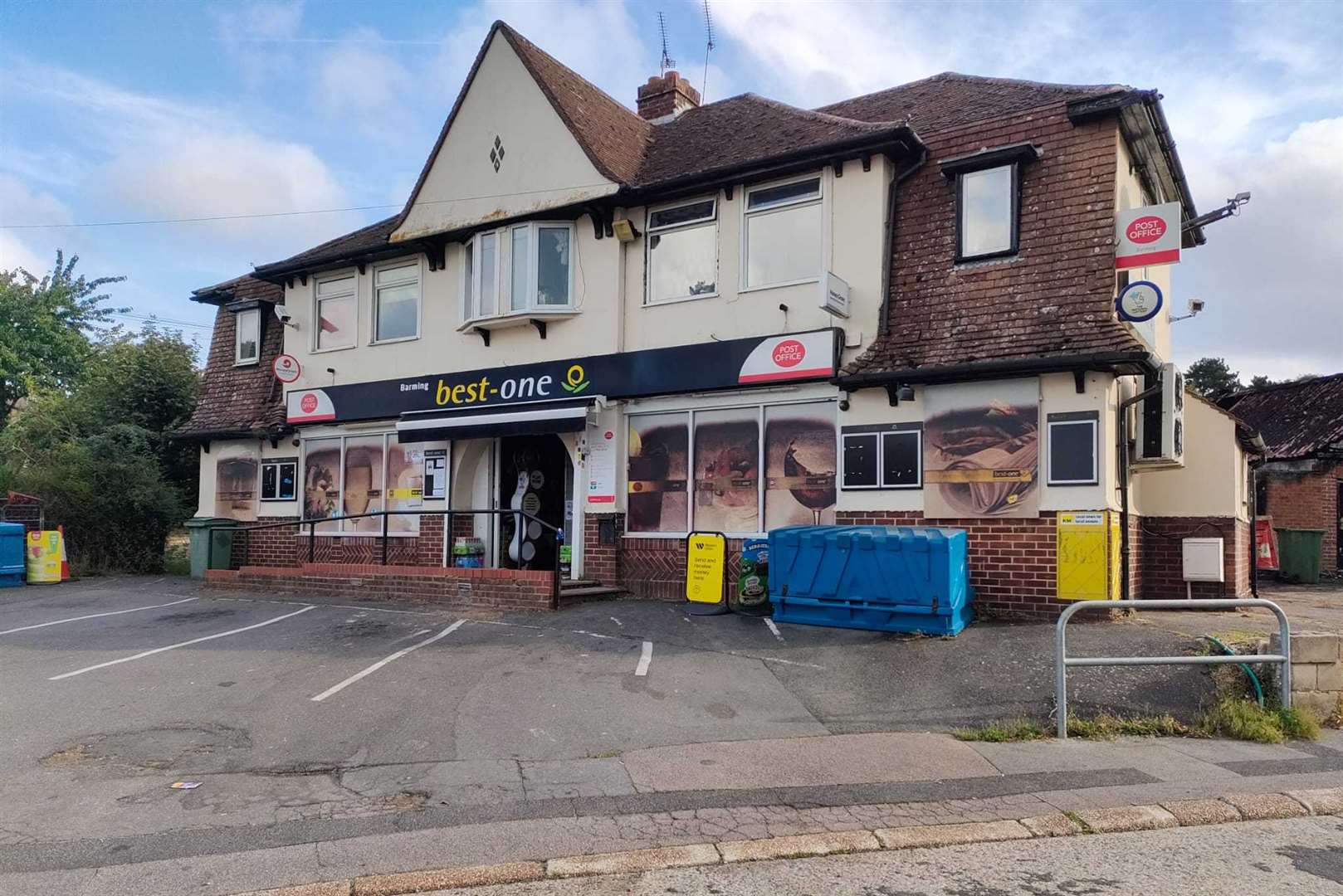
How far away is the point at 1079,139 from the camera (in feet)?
35.5

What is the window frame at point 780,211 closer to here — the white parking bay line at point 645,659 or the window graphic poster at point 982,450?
the window graphic poster at point 982,450

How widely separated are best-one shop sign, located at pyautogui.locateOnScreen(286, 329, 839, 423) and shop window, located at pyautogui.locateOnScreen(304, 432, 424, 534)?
56 centimetres

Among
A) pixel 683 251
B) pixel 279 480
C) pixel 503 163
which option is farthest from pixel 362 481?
pixel 683 251

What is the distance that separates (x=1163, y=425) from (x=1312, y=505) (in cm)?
1422

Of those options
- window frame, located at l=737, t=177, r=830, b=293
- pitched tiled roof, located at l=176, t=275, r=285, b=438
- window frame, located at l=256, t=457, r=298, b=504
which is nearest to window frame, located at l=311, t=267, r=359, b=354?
pitched tiled roof, located at l=176, t=275, r=285, b=438

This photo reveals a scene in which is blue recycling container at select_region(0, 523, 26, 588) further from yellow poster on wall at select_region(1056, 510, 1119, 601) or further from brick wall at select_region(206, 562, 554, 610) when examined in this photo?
yellow poster on wall at select_region(1056, 510, 1119, 601)

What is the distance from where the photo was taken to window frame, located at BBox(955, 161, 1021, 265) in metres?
11.1

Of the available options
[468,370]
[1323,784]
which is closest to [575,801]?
[1323,784]

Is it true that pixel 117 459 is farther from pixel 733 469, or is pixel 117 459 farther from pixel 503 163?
pixel 733 469

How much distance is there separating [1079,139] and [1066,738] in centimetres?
739

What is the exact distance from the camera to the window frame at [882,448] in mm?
11086

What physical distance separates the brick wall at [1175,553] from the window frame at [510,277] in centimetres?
883

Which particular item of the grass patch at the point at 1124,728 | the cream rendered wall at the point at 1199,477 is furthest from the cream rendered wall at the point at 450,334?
the grass patch at the point at 1124,728

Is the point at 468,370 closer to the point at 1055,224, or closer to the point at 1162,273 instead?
the point at 1055,224
